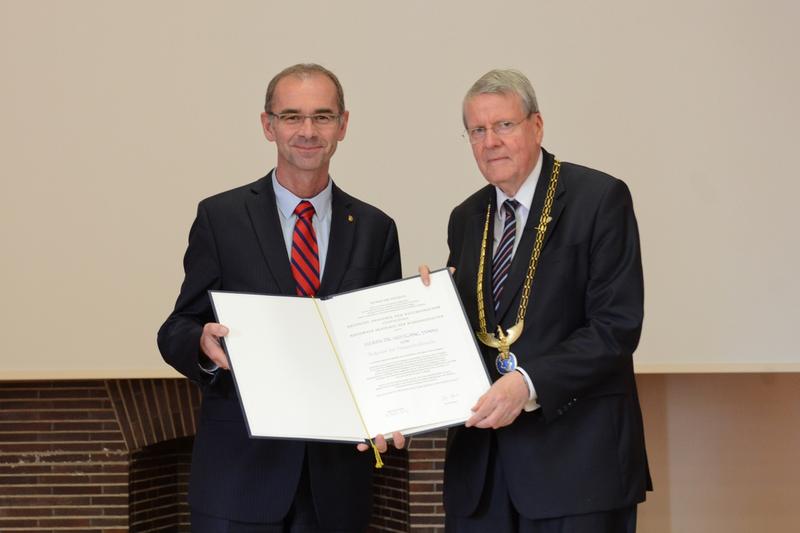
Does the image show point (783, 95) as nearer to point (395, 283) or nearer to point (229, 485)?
point (395, 283)

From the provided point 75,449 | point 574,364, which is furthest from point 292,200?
point 75,449

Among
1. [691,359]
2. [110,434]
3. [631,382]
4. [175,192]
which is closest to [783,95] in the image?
[691,359]

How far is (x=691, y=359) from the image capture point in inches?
188

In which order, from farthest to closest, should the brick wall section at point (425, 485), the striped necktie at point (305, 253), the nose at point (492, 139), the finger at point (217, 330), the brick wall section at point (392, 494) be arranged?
the brick wall section at point (392, 494), the brick wall section at point (425, 485), the striped necktie at point (305, 253), the nose at point (492, 139), the finger at point (217, 330)

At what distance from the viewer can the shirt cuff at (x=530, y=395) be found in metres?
2.35

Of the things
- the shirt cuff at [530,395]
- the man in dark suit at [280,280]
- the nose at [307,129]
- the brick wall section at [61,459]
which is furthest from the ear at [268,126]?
the brick wall section at [61,459]

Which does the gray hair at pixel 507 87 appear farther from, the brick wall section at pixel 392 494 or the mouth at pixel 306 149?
the brick wall section at pixel 392 494

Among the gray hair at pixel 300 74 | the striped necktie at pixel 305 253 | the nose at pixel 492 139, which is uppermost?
the gray hair at pixel 300 74

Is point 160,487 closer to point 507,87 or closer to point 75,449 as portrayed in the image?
point 75,449

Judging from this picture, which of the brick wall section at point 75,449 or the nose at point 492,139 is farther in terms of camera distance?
the brick wall section at point 75,449

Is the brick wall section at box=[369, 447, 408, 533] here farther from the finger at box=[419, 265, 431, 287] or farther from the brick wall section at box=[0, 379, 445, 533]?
the finger at box=[419, 265, 431, 287]

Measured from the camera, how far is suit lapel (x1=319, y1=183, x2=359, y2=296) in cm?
266

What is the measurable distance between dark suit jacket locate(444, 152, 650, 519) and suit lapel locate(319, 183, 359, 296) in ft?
1.29

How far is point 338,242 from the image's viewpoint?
2719 mm
